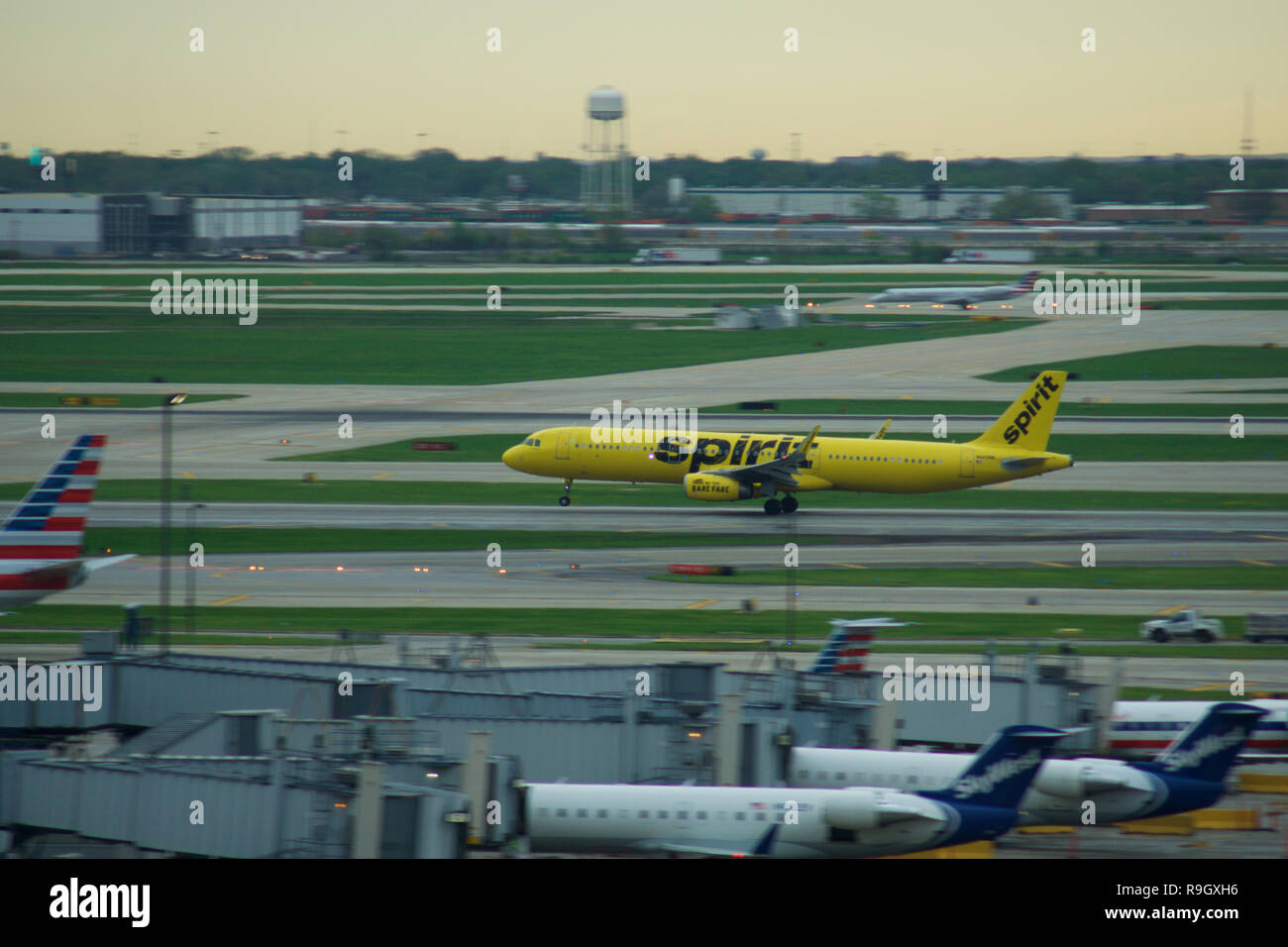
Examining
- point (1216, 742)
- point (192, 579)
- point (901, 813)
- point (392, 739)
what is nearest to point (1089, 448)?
point (192, 579)

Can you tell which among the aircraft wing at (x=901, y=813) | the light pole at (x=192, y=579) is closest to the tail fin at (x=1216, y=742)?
the aircraft wing at (x=901, y=813)

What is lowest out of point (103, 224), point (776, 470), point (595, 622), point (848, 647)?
point (595, 622)

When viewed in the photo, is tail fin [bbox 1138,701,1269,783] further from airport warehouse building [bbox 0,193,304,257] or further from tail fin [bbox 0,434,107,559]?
airport warehouse building [bbox 0,193,304,257]

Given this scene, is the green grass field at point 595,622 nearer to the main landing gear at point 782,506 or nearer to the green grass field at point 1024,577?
the green grass field at point 1024,577

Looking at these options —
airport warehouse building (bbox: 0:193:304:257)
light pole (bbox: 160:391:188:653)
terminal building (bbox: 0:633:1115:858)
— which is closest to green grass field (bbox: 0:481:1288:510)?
light pole (bbox: 160:391:188:653)

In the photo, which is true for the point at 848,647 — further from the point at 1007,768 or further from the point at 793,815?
the point at 793,815

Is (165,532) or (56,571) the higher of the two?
(165,532)

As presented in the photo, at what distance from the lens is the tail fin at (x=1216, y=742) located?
27828 millimetres

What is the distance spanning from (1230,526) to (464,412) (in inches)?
2095

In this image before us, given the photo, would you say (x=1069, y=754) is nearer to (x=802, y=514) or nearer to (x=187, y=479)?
(x=802, y=514)

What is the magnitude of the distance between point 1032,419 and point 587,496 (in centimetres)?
2341

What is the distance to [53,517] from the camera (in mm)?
36094

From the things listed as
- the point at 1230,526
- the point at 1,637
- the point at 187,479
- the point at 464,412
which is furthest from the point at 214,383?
the point at 1230,526

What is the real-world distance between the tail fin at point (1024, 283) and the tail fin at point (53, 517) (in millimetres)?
144855
